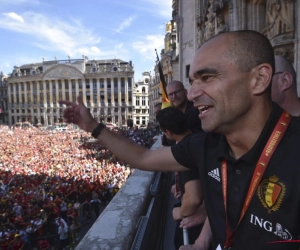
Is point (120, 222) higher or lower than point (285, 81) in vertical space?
lower

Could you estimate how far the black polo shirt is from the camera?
1.11 metres

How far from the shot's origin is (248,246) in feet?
4.06

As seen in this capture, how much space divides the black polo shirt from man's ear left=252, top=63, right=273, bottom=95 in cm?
12

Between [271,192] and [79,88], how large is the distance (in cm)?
7972

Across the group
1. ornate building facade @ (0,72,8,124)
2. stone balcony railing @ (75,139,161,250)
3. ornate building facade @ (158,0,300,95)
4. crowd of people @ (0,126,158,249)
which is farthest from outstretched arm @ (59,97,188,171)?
ornate building facade @ (0,72,8,124)

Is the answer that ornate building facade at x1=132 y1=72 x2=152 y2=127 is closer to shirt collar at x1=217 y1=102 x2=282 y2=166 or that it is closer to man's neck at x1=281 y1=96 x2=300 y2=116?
man's neck at x1=281 y1=96 x2=300 y2=116

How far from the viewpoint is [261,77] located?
134 cm

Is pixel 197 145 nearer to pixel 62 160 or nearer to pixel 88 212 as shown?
pixel 88 212

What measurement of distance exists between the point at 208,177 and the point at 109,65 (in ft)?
258

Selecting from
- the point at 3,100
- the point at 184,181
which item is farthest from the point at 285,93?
the point at 3,100

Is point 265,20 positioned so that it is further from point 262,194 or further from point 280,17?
point 262,194

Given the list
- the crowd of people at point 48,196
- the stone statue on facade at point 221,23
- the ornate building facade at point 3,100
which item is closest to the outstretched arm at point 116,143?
the crowd of people at point 48,196

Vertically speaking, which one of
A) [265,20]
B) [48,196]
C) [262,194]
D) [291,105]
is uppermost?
[265,20]

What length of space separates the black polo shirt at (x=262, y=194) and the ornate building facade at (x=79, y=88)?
73.7 meters
